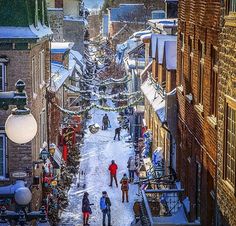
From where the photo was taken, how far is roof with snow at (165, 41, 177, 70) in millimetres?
27711

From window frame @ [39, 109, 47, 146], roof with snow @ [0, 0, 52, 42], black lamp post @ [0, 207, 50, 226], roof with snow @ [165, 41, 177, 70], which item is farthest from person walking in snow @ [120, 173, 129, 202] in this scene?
black lamp post @ [0, 207, 50, 226]

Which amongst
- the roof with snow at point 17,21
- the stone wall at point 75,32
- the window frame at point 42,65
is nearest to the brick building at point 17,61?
the roof with snow at point 17,21

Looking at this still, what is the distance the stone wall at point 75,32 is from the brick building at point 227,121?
2302 inches

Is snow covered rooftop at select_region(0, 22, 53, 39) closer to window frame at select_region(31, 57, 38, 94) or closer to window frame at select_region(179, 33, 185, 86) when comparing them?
window frame at select_region(31, 57, 38, 94)

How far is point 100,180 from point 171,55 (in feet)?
32.4

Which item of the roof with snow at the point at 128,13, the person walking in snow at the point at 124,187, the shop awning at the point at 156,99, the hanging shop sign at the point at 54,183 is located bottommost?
the person walking in snow at the point at 124,187

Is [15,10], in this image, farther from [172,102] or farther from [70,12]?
[70,12]

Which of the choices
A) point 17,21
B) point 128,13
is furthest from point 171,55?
point 128,13

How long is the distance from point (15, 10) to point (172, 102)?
5.94m

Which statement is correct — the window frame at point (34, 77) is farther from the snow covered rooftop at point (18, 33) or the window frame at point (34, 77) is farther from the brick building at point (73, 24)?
the brick building at point (73, 24)

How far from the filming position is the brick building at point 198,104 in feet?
51.4

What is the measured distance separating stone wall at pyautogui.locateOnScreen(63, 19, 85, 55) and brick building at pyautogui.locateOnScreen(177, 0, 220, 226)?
49813mm

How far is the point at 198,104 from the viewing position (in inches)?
714

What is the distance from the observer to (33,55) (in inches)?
995
